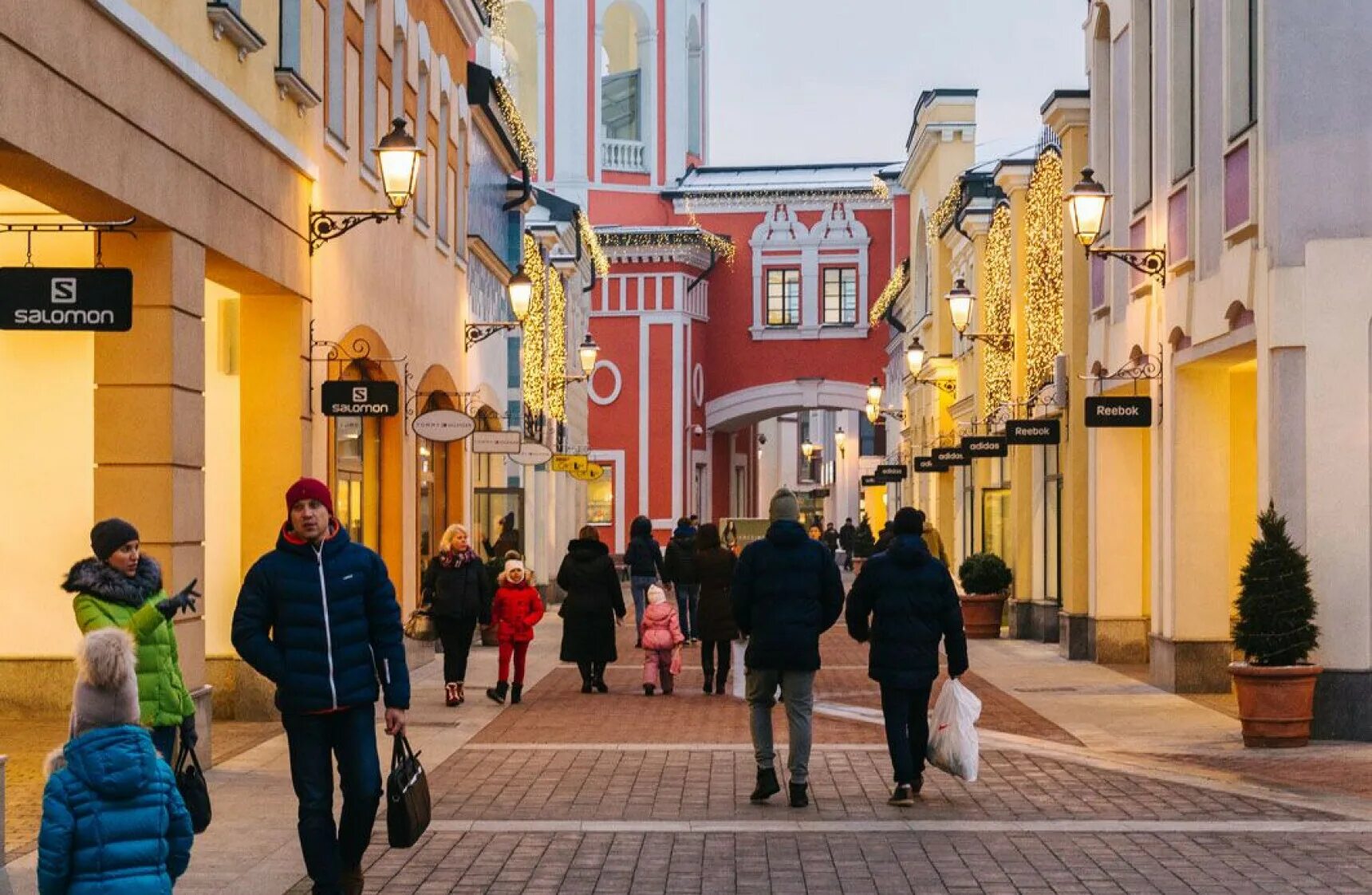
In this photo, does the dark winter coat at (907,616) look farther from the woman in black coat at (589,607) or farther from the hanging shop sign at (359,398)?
the woman in black coat at (589,607)

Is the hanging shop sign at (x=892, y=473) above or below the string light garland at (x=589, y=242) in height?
below

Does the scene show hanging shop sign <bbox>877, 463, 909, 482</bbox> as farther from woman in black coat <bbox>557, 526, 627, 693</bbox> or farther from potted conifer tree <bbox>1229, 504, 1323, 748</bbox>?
potted conifer tree <bbox>1229, 504, 1323, 748</bbox>

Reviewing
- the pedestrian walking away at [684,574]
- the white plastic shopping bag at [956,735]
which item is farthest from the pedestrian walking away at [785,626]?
the pedestrian walking away at [684,574]

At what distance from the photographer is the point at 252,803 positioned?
42.0 ft

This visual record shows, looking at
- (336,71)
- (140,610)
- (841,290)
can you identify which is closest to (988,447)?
(336,71)

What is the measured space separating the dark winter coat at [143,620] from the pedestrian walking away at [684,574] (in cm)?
1647

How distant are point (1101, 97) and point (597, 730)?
11188mm

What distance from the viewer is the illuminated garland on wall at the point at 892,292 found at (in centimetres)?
5503

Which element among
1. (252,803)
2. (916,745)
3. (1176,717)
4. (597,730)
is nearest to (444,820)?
(252,803)

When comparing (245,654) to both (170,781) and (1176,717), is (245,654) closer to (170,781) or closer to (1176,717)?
(170,781)

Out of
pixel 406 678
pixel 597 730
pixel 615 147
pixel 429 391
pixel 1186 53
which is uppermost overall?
pixel 615 147

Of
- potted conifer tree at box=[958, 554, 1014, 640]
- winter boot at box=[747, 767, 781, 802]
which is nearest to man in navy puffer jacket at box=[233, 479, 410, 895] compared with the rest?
winter boot at box=[747, 767, 781, 802]

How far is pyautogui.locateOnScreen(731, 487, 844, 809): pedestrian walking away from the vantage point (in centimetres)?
1295

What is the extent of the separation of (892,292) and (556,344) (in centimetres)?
1529
